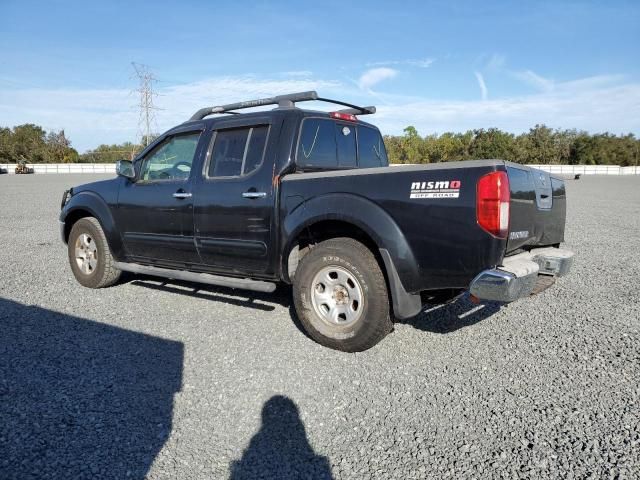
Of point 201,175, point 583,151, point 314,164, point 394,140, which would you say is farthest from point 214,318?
point 583,151

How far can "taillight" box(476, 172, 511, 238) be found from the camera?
313 centimetres

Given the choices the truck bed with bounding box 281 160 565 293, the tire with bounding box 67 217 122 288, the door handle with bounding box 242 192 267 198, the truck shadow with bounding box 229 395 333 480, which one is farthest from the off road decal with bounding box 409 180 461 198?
the tire with bounding box 67 217 122 288

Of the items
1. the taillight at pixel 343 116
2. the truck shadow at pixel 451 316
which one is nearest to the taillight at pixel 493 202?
the truck shadow at pixel 451 316

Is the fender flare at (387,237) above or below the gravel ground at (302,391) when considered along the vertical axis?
above

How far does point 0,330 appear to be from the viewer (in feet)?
14.1

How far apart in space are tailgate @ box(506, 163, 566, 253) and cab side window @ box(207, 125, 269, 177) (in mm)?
2223

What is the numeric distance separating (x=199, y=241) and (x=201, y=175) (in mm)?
656

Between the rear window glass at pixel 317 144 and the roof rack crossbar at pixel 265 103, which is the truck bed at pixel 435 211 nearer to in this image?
the rear window glass at pixel 317 144

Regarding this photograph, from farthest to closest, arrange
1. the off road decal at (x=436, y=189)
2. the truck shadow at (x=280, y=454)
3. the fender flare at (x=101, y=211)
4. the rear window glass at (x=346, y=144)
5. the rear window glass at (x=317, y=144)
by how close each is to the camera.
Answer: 1. the fender flare at (x=101, y=211)
2. the rear window glass at (x=346, y=144)
3. the rear window glass at (x=317, y=144)
4. the off road decal at (x=436, y=189)
5. the truck shadow at (x=280, y=454)

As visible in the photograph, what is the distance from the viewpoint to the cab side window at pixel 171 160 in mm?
5047

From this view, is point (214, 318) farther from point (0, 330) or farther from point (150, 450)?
point (150, 450)

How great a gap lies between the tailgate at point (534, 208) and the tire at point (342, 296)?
1042 mm

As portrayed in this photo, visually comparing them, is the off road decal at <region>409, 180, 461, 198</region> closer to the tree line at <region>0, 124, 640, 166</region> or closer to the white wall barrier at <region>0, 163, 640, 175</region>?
the white wall barrier at <region>0, 163, 640, 175</region>

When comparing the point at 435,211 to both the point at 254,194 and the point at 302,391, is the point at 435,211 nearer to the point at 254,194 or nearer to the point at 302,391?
the point at 302,391
